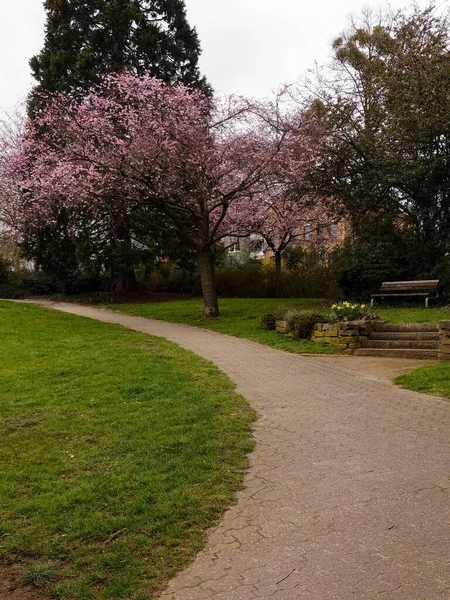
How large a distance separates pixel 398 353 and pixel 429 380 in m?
2.82

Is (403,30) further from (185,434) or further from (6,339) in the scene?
(185,434)

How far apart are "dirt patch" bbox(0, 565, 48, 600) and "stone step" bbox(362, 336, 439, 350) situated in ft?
31.4

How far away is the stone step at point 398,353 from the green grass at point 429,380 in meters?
1.51

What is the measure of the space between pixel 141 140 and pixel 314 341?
27.0ft

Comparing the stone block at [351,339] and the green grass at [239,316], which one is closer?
the stone block at [351,339]

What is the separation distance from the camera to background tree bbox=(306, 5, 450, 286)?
17750 millimetres

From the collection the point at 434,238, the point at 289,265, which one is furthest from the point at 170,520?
the point at 289,265

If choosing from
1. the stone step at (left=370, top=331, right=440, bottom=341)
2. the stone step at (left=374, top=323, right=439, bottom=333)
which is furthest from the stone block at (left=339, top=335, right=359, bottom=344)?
the stone step at (left=374, top=323, right=439, bottom=333)

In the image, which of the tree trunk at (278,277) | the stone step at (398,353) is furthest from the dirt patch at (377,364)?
the tree trunk at (278,277)

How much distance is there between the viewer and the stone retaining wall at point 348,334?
450 inches

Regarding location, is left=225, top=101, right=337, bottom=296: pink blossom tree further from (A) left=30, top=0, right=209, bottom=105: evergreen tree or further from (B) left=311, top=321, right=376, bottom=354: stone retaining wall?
(A) left=30, top=0, right=209, bottom=105: evergreen tree

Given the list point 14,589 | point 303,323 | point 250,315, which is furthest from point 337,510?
point 250,315

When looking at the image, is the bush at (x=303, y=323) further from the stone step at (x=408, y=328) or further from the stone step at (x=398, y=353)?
the stone step at (x=398, y=353)

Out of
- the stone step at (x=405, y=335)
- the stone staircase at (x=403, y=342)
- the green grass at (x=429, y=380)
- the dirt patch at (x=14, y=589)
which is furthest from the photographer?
the stone step at (x=405, y=335)
